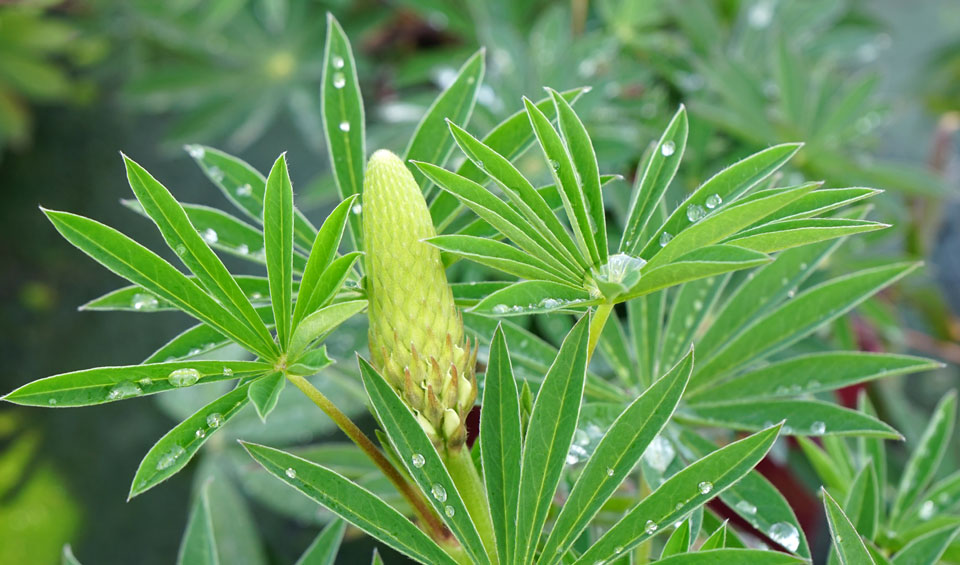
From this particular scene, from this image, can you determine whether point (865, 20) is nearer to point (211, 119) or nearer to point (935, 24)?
point (935, 24)

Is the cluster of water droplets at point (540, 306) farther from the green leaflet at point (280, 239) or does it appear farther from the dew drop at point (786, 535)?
the dew drop at point (786, 535)

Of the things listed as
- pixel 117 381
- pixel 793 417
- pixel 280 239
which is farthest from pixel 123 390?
pixel 793 417

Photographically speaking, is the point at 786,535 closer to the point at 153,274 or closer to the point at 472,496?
the point at 472,496

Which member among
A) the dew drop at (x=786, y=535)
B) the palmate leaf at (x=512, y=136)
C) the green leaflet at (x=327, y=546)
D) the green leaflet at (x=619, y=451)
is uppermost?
the palmate leaf at (x=512, y=136)

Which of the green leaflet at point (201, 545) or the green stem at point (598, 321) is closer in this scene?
the green stem at point (598, 321)

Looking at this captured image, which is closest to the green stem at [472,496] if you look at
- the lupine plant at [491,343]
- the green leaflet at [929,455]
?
the lupine plant at [491,343]

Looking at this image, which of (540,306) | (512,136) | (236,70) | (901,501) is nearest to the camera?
(540,306)
